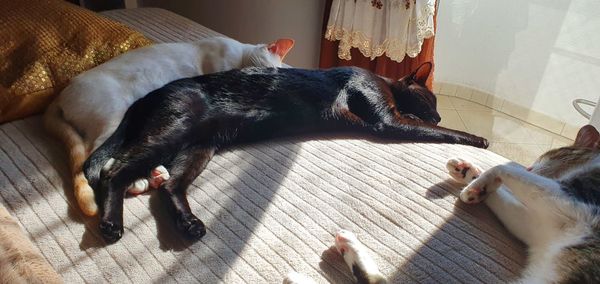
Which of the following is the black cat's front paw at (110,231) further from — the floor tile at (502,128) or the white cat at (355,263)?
the floor tile at (502,128)

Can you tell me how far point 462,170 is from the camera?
3.51ft

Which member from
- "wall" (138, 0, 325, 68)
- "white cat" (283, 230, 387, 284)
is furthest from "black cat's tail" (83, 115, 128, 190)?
"wall" (138, 0, 325, 68)

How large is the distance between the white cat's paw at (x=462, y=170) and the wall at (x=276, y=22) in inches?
56.8

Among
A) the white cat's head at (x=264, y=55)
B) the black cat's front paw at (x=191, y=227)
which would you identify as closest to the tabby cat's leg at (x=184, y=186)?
the black cat's front paw at (x=191, y=227)

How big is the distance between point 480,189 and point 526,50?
4.68ft

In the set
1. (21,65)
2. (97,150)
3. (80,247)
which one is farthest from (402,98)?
(21,65)

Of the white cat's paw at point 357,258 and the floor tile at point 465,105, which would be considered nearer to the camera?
the white cat's paw at point 357,258

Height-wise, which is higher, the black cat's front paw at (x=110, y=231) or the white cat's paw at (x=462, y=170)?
the white cat's paw at (x=462, y=170)

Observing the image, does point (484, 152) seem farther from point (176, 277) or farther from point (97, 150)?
point (97, 150)

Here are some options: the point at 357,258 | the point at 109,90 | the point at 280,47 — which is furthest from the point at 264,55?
the point at 357,258

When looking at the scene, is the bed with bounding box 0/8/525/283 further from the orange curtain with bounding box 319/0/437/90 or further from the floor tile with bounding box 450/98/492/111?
the floor tile with bounding box 450/98/492/111

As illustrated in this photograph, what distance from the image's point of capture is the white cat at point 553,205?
0.81m

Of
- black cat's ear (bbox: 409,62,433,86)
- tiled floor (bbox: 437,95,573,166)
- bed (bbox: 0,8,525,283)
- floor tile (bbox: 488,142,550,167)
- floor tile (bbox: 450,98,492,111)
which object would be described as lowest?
floor tile (bbox: 488,142,550,167)

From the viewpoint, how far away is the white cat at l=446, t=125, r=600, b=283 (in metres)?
0.81
